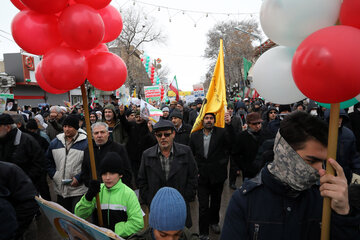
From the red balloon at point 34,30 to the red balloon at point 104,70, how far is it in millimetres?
422

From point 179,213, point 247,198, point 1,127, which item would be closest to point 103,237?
point 179,213

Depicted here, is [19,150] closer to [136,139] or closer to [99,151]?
[99,151]

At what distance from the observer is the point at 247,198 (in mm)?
1412

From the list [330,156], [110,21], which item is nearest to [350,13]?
[330,156]

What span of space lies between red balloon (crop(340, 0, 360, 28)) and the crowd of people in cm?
49

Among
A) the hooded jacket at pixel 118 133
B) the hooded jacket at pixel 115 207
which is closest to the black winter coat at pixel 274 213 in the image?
the hooded jacket at pixel 115 207

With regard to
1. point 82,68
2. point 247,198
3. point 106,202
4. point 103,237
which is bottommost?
point 106,202

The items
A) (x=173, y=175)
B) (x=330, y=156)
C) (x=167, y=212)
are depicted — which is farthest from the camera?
(x=173, y=175)

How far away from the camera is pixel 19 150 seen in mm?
3412

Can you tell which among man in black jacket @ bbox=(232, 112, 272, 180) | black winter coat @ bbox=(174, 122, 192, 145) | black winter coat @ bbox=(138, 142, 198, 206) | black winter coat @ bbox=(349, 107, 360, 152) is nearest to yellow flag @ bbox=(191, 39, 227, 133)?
man in black jacket @ bbox=(232, 112, 272, 180)

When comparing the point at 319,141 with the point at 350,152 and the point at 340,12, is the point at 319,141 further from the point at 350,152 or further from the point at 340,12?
the point at 350,152

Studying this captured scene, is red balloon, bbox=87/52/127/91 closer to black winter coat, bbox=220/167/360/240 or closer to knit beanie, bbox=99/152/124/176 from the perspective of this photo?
knit beanie, bbox=99/152/124/176

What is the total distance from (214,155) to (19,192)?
272 cm

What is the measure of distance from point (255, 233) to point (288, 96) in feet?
2.89
